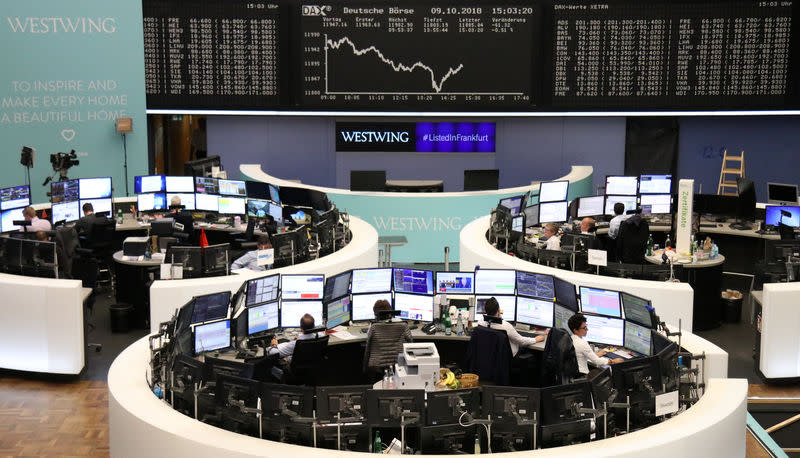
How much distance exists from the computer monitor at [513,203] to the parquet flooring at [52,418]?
5.47 metres

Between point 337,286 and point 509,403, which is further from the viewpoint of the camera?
point 337,286

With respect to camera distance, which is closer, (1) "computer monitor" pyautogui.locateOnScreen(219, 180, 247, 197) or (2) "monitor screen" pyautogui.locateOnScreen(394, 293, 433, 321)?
(2) "monitor screen" pyautogui.locateOnScreen(394, 293, 433, 321)

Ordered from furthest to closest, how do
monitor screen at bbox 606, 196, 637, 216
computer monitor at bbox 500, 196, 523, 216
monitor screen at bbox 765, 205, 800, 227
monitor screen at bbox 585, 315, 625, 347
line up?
1. monitor screen at bbox 606, 196, 637, 216
2. monitor screen at bbox 765, 205, 800, 227
3. computer monitor at bbox 500, 196, 523, 216
4. monitor screen at bbox 585, 315, 625, 347

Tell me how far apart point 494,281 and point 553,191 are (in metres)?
4.64

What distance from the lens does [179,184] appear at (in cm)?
1418

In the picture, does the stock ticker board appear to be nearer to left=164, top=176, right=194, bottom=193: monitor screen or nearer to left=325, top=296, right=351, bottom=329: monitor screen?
left=164, top=176, right=194, bottom=193: monitor screen

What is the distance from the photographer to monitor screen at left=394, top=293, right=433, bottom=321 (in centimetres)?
909

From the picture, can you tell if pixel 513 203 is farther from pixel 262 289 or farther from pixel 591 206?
pixel 262 289

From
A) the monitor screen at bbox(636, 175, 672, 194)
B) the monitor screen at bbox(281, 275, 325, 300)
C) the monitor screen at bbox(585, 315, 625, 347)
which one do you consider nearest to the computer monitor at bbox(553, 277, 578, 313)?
the monitor screen at bbox(585, 315, 625, 347)

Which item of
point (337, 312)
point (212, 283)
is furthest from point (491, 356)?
point (212, 283)

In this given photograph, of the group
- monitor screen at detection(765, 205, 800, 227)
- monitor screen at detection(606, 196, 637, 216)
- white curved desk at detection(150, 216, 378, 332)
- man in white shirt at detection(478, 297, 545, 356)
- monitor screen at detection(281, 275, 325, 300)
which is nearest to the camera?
man in white shirt at detection(478, 297, 545, 356)

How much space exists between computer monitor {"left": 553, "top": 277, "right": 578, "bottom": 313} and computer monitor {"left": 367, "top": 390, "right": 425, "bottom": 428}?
9.45 feet

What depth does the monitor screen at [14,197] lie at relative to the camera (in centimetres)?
1247

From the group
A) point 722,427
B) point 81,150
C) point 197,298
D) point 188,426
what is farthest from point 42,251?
point 722,427
